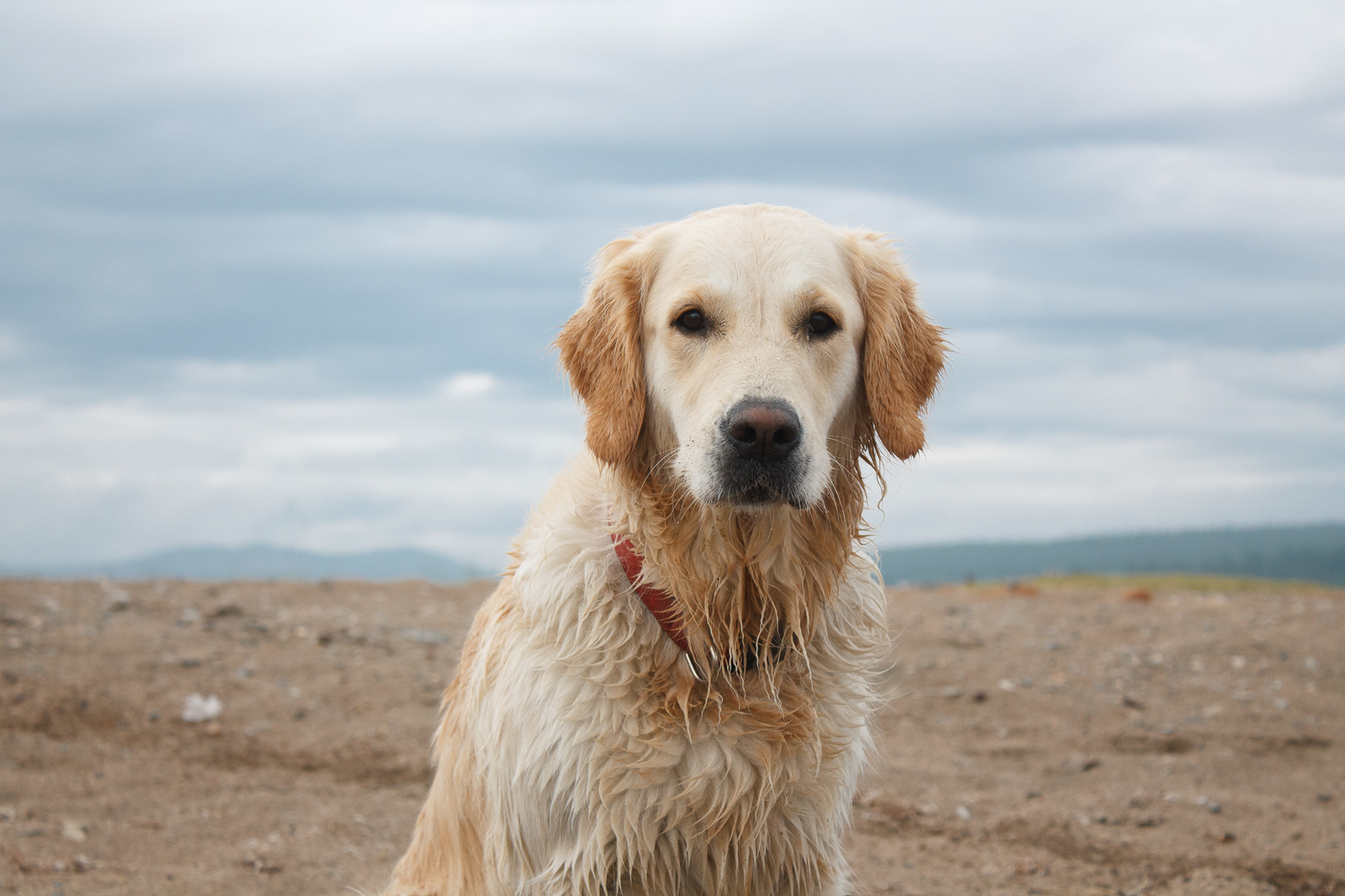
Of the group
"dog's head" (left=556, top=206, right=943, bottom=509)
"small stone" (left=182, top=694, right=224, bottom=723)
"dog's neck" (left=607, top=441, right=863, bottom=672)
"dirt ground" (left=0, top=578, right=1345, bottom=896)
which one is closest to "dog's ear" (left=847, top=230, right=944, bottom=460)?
"dog's head" (left=556, top=206, right=943, bottom=509)

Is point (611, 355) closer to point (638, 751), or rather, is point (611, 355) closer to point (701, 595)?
point (701, 595)

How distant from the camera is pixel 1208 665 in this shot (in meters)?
9.66

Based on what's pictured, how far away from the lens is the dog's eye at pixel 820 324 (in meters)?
3.58

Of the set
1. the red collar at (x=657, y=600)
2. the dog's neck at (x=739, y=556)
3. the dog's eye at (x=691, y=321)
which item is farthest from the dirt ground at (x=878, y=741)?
the dog's eye at (x=691, y=321)

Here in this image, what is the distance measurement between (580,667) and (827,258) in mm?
1654

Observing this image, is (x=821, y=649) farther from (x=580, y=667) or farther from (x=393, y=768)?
(x=393, y=768)

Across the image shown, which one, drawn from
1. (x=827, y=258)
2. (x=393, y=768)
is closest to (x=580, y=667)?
(x=827, y=258)

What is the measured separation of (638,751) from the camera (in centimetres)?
332

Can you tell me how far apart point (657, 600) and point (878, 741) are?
4.30 m

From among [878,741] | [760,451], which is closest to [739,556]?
[760,451]

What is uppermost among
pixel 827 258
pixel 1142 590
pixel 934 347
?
pixel 827 258

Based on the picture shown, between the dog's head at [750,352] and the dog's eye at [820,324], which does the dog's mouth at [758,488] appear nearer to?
the dog's head at [750,352]

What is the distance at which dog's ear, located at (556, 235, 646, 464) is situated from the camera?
3.58m

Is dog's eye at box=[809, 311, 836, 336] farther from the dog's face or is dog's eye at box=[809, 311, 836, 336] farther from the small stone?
the small stone
